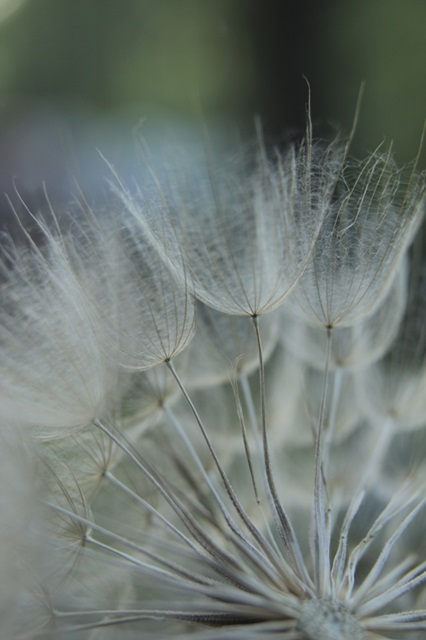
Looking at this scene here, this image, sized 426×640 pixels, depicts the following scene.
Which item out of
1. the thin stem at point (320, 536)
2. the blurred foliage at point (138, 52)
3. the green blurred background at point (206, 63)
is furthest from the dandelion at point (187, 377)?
the blurred foliage at point (138, 52)

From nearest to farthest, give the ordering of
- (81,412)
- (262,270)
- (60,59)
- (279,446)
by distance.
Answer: (81,412) → (262,270) → (279,446) → (60,59)

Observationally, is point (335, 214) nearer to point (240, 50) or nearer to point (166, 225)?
point (166, 225)

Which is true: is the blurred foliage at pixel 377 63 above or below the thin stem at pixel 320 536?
above

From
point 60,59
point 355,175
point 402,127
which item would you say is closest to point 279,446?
point 355,175

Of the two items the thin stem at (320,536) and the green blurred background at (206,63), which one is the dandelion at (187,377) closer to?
the thin stem at (320,536)

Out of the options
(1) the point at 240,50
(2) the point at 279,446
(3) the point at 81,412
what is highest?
(1) the point at 240,50

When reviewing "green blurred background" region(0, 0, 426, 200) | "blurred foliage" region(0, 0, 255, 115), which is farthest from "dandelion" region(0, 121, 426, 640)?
"blurred foliage" region(0, 0, 255, 115)
